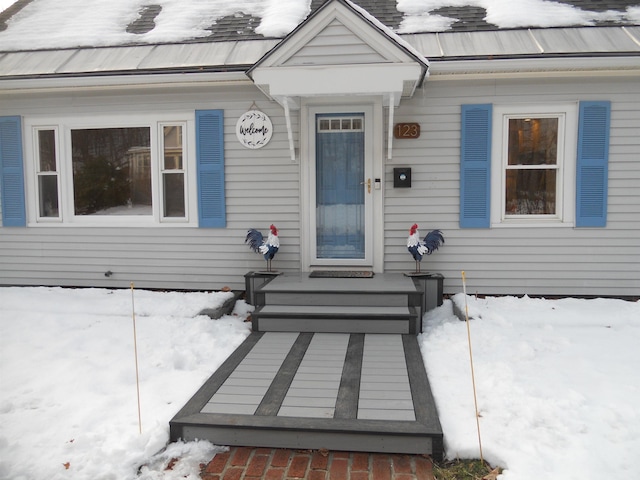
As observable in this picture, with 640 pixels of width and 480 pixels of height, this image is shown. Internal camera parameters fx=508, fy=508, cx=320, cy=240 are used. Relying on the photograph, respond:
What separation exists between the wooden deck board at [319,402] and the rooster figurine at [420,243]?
158 centimetres

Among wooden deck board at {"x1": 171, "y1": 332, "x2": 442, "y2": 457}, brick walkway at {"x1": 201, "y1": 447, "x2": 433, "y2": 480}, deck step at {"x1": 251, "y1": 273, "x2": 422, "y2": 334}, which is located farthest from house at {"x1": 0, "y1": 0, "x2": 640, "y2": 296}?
brick walkway at {"x1": 201, "y1": 447, "x2": 433, "y2": 480}

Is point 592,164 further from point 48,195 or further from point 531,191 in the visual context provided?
point 48,195

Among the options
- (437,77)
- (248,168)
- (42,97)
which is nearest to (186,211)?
Answer: (248,168)

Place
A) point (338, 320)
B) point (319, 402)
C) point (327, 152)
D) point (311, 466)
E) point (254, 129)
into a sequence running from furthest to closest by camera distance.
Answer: point (327, 152)
point (254, 129)
point (338, 320)
point (319, 402)
point (311, 466)

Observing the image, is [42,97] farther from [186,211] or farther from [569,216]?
[569,216]

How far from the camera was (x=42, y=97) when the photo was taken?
666 centimetres

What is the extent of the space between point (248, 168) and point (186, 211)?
1008 millimetres

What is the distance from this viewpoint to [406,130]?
6113 millimetres

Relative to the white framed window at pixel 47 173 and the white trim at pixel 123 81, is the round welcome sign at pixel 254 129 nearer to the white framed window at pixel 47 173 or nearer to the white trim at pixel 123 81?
the white trim at pixel 123 81

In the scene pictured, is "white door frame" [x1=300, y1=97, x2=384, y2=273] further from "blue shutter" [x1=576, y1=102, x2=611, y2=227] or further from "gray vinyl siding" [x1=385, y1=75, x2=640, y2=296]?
"blue shutter" [x1=576, y1=102, x2=611, y2=227]

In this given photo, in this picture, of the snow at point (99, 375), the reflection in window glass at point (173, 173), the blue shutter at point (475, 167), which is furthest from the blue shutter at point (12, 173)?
the blue shutter at point (475, 167)

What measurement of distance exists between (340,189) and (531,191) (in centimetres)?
233

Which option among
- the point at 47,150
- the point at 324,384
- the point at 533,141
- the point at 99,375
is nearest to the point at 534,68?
the point at 533,141

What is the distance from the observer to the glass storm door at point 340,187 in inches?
251
